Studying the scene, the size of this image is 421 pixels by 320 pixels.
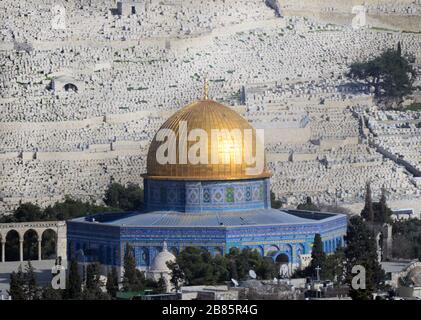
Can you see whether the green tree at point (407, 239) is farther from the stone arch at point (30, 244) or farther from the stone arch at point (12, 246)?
the stone arch at point (12, 246)

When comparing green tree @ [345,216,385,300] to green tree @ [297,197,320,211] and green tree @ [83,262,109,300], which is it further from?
green tree @ [297,197,320,211]

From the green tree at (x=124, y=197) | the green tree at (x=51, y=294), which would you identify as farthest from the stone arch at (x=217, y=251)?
the green tree at (x=124, y=197)

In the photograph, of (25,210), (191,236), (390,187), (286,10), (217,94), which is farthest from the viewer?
(286,10)

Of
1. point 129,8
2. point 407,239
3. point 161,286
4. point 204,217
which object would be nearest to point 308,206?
point 407,239

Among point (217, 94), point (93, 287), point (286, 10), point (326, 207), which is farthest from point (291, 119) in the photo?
point (93, 287)

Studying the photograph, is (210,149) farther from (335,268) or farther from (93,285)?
(93,285)

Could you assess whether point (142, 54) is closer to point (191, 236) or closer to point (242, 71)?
point (242, 71)
